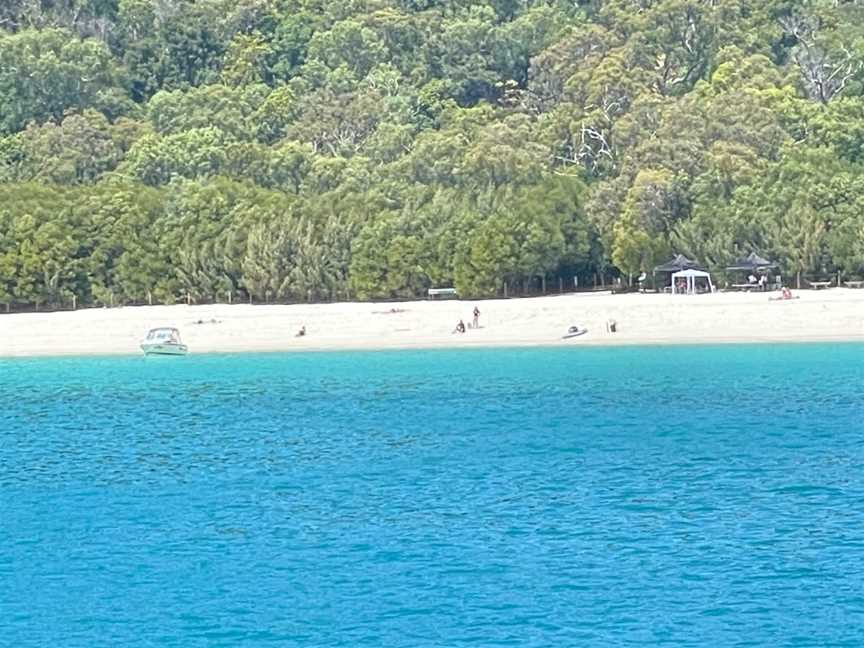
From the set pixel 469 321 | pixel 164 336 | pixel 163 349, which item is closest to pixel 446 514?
pixel 163 349

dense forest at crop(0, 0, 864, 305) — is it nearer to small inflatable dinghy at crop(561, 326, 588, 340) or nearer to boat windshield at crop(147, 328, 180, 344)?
small inflatable dinghy at crop(561, 326, 588, 340)

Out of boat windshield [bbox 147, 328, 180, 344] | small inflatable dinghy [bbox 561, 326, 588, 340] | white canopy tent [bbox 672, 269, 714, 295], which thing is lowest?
small inflatable dinghy [bbox 561, 326, 588, 340]

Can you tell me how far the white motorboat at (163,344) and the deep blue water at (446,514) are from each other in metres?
12.9

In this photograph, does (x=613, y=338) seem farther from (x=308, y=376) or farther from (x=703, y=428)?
(x=703, y=428)

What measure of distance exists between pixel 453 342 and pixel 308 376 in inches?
373

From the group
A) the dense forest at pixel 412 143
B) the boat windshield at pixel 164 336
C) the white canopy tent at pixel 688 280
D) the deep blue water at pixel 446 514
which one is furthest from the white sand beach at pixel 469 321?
the deep blue water at pixel 446 514

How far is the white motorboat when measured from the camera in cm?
6631

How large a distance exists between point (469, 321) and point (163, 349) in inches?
476

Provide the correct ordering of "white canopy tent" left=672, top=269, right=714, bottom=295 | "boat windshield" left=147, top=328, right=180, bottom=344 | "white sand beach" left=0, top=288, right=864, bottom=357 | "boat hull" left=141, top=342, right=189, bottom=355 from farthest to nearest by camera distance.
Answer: "white canopy tent" left=672, top=269, right=714, bottom=295
"boat windshield" left=147, top=328, right=180, bottom=344
"boat hull" left=141, top=342, right=189, bottom=355
"white sand beach" left=0, top=288, right=864, bottom=357

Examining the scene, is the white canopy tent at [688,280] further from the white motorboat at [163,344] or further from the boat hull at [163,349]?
the boat hull at [163,349]

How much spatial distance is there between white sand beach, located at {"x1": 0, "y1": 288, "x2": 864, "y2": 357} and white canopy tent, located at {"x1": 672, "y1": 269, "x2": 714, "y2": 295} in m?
2.69

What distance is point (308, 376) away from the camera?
57594 millimetres

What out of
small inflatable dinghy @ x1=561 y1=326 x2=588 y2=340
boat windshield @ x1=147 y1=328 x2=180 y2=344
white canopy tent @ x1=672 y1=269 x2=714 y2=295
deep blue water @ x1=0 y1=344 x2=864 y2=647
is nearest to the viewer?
deep blue water @ x1=0 y1=344 x2=864 y2=647

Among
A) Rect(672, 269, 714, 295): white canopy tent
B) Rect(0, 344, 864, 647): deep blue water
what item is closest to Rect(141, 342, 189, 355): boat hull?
Rect(0, 344, 864, 647): deep blue water
